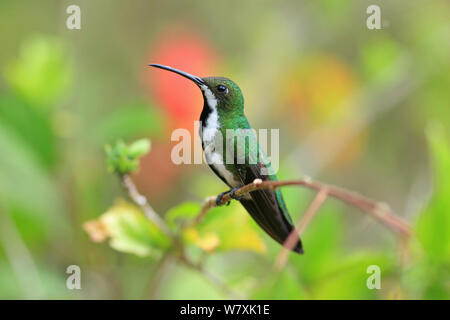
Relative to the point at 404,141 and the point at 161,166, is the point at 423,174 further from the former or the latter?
the point at 161,166

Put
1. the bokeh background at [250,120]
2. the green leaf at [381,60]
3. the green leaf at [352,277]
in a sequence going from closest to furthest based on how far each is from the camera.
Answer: the green leaf at [352,277]
the bokeh background at [250,120]
the green leaf at [381,60]

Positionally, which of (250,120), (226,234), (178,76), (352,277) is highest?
(178,76)

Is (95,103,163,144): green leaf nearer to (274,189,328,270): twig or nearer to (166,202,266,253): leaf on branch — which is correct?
(166,202,266,253): leaf on branch

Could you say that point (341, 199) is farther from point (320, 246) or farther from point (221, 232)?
point (320, 246)

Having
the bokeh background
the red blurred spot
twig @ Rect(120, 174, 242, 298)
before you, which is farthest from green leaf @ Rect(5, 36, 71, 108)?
twig @ Rect(120, 174, 242, 298)

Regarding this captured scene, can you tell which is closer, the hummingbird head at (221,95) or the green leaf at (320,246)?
the hummingbird head at (221,95)

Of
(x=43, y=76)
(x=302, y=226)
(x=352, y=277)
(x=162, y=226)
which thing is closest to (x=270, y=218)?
(x=302, y=226)

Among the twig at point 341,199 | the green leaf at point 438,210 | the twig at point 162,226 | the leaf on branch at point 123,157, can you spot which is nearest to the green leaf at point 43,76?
the twig at point 162,226

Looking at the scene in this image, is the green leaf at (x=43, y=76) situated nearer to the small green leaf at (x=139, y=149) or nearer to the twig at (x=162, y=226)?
the twig at (x=162, y=226)
